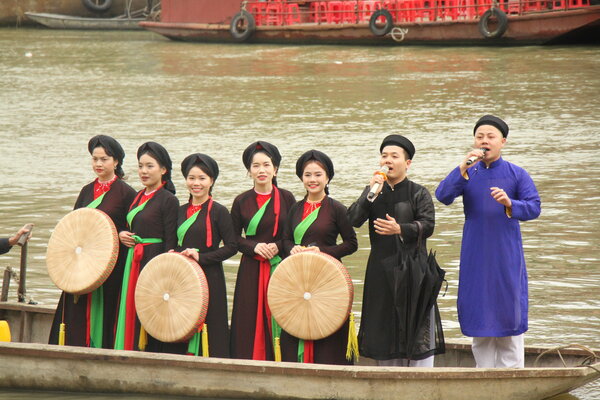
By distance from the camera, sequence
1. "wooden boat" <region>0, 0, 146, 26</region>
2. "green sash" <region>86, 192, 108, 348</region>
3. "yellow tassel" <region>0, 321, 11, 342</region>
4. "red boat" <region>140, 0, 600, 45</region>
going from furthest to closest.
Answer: "wooden boat" <region>0, 0, 146, 26</region> → "red boat" <region>140, 0, 600, 45</region> → "yellow tassel" <region>0, 321, 11, 342</region> → "green sash" <region>86, 192, 108, 348</region>

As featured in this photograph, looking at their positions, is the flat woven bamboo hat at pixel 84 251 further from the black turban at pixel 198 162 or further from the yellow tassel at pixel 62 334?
the black turban at pixel 198 162

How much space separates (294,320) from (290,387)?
0.36 meters

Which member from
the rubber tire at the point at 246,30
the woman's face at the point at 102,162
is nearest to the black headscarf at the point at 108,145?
the woman's face at the point at 102,162

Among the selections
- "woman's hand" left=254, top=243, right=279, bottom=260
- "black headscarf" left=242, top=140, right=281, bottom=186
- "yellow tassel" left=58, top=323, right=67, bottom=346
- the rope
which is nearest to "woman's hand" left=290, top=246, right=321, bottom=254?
"woman's hand" left=254, top=243, right=279, bottom=260

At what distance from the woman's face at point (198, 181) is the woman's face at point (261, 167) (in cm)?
27

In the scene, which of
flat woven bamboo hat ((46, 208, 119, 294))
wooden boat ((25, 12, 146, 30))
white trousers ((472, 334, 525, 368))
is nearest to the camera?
white trousers ((472, 334, 525, 368))

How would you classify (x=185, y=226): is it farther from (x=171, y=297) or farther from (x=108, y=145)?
(x=108, y=145)

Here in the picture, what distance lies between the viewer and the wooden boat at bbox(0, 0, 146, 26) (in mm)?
36531

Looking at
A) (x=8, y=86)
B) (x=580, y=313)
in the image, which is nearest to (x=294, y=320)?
(x=580, y=313)

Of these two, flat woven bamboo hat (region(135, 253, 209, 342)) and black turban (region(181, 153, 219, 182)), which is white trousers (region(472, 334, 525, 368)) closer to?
flat woven bamboo hat (region(135, 253, 209, 342))

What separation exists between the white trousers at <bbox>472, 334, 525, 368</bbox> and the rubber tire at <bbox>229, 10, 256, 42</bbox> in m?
23.8

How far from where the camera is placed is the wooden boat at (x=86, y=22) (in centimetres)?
3522

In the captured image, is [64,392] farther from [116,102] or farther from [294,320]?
[116,102]

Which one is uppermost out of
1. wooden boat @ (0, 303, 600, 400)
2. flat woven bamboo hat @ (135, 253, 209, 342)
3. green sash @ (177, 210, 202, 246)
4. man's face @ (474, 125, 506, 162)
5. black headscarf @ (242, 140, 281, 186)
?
man's face @ (474, 125, 506, 162)
